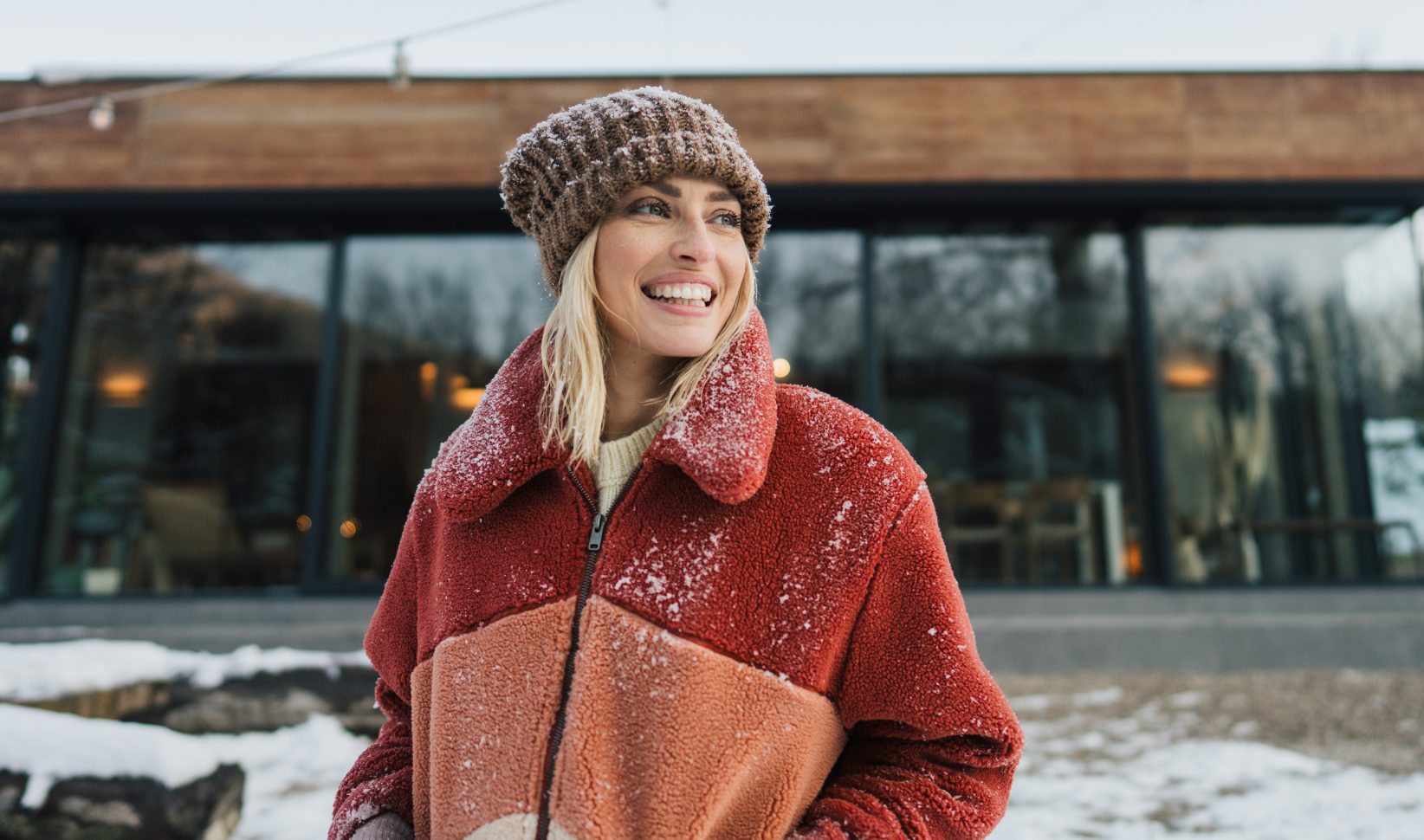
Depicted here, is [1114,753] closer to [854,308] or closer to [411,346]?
[854,308]

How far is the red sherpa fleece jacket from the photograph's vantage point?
3.49ft

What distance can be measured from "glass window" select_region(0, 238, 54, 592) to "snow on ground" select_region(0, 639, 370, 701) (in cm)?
276

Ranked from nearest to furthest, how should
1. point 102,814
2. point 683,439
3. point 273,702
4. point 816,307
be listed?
point 683,439 < point 102,814 < point 273,702 < point 816,307

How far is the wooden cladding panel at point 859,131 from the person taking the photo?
236 inches

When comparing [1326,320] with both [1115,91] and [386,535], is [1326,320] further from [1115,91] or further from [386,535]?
[386,535]

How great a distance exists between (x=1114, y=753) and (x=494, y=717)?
3.67m

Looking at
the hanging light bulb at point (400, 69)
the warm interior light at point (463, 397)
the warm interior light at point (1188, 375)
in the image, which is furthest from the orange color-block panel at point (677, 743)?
the warm interior light at point (1188, 375)

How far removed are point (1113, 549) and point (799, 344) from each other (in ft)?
8.30

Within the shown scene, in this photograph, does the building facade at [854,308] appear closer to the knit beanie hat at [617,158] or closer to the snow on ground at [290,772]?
the snow on ground at [290,772]

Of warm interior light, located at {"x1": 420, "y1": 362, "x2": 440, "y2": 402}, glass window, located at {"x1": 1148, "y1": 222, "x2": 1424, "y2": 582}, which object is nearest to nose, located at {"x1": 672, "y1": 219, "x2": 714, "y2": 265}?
warm interior light, located at {"x1": 420, "y1": 362, "x2": 440, "y2": 402}

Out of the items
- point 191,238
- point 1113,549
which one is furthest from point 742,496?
point 191,238

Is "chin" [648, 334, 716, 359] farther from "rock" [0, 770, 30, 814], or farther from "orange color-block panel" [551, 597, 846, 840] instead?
"rock" [0, 770, 30, 814]

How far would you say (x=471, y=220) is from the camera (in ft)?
A: 21.1

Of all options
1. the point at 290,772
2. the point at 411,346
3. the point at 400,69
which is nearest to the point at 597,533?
the point at 290,772
